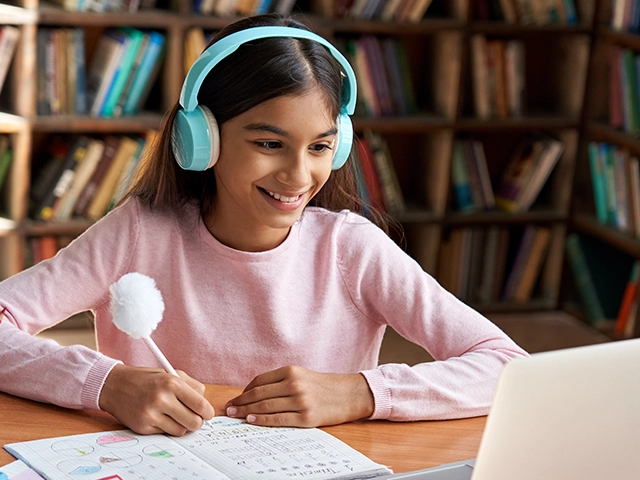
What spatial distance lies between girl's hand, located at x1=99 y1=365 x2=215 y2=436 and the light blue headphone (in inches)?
13.9

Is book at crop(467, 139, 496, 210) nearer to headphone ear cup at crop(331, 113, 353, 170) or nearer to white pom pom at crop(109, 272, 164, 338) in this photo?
headphone ear cup at crop(331, 113, 353, 170)

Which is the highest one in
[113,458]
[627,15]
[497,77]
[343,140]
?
[627,15]

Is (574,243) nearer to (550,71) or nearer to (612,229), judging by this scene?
(612,229)

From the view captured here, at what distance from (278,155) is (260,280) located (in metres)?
0.24

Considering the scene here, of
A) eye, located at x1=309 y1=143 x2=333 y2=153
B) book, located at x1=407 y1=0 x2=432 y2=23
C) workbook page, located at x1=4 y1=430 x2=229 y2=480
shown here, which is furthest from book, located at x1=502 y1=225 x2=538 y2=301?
workbook page, located at x1=4 y1=430 x2=229 y2=480

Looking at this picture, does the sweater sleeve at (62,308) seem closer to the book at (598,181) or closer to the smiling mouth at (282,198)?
the smiling mouth at (282,198)

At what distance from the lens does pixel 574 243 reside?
3551 millimetres

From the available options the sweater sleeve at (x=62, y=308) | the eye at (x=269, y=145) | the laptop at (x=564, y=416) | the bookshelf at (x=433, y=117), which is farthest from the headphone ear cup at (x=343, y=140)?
the bookshelf at (x=433, y=117)

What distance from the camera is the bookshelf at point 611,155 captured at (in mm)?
3201

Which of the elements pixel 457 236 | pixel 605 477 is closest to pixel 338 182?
pixel 605 477

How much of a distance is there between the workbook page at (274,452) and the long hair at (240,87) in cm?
48

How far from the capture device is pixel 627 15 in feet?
10.5

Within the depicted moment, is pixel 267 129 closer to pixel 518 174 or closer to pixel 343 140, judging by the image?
pixel 343 140

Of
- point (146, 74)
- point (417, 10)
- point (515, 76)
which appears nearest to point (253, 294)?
point (146, 74)
